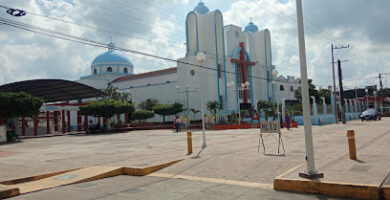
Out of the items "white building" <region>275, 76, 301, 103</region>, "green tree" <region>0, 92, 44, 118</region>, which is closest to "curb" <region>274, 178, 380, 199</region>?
"green tree" <region>0, 92, 44, 118</region>

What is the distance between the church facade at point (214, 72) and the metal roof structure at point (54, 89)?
6884 mm

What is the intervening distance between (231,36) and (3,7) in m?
43.7

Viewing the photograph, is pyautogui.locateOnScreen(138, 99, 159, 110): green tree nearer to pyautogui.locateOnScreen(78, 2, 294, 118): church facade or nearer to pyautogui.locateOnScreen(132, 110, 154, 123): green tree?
pyautogui.locateOnScreen(78, 2, 294, 118): church facade

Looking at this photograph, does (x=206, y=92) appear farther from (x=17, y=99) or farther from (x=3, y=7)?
(x=3, y=7)

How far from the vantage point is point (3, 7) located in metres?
12.0

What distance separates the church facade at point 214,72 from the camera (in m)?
50.2

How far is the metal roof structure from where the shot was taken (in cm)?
3719

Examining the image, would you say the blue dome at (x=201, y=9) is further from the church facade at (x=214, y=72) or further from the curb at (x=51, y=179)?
the curb at (x=51, y=179)

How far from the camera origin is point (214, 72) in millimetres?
50562

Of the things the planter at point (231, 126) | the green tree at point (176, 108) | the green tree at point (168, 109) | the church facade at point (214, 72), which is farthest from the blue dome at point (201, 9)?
the planter at point (231, 126)

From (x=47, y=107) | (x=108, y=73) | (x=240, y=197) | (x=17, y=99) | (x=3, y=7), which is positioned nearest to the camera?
(x=240, y=197)

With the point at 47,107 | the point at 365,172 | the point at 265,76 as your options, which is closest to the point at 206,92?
the point at 265,76

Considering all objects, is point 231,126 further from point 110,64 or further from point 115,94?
point 110,64

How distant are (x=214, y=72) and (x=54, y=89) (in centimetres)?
2195
